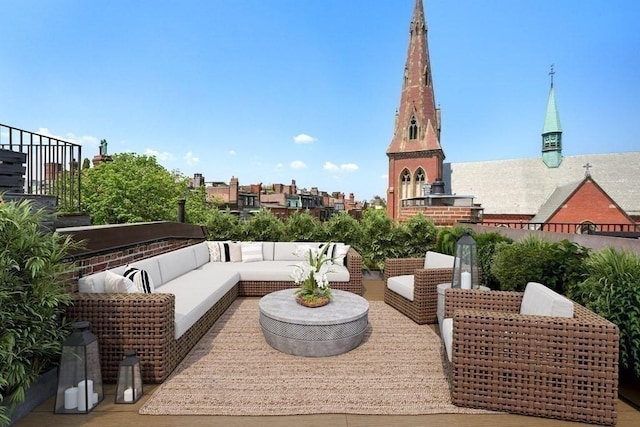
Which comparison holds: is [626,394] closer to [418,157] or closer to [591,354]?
[591,354]

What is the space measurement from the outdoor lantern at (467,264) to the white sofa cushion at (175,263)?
3.74m

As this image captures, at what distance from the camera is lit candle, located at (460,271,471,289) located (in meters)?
3.47

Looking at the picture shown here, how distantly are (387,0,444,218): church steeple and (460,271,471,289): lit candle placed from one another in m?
22.1

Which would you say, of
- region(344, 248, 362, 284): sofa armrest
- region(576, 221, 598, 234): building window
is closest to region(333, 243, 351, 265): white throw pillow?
region(344, 248, 362, 284): sofa armrest

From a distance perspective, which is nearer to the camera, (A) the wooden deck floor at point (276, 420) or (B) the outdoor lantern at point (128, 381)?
(A) the wooden deck floor at point (276, 420)

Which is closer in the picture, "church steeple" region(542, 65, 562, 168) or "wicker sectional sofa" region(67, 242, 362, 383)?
"wicker sectional sofa" region(67, 242, 362, 383)

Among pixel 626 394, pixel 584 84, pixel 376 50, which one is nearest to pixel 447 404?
pixel 626 394

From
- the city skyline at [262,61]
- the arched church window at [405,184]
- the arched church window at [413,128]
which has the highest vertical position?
the arched church window at [413,128]

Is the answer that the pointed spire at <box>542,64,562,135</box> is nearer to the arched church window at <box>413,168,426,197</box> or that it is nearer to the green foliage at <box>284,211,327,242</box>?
the arched church window at <box>413,168,426,197</box>

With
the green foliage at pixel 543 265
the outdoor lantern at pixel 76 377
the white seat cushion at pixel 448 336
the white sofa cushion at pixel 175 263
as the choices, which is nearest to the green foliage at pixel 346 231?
the white sofa cushion at pixel 175 263

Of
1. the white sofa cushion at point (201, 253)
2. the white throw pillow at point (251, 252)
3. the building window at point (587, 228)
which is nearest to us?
the white sofa cushion at point (201, 253)

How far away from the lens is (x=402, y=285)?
14.8ft

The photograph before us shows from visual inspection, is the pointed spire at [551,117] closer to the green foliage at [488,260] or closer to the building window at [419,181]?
the building window at [419,181]

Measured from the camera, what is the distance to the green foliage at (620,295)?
236cm
